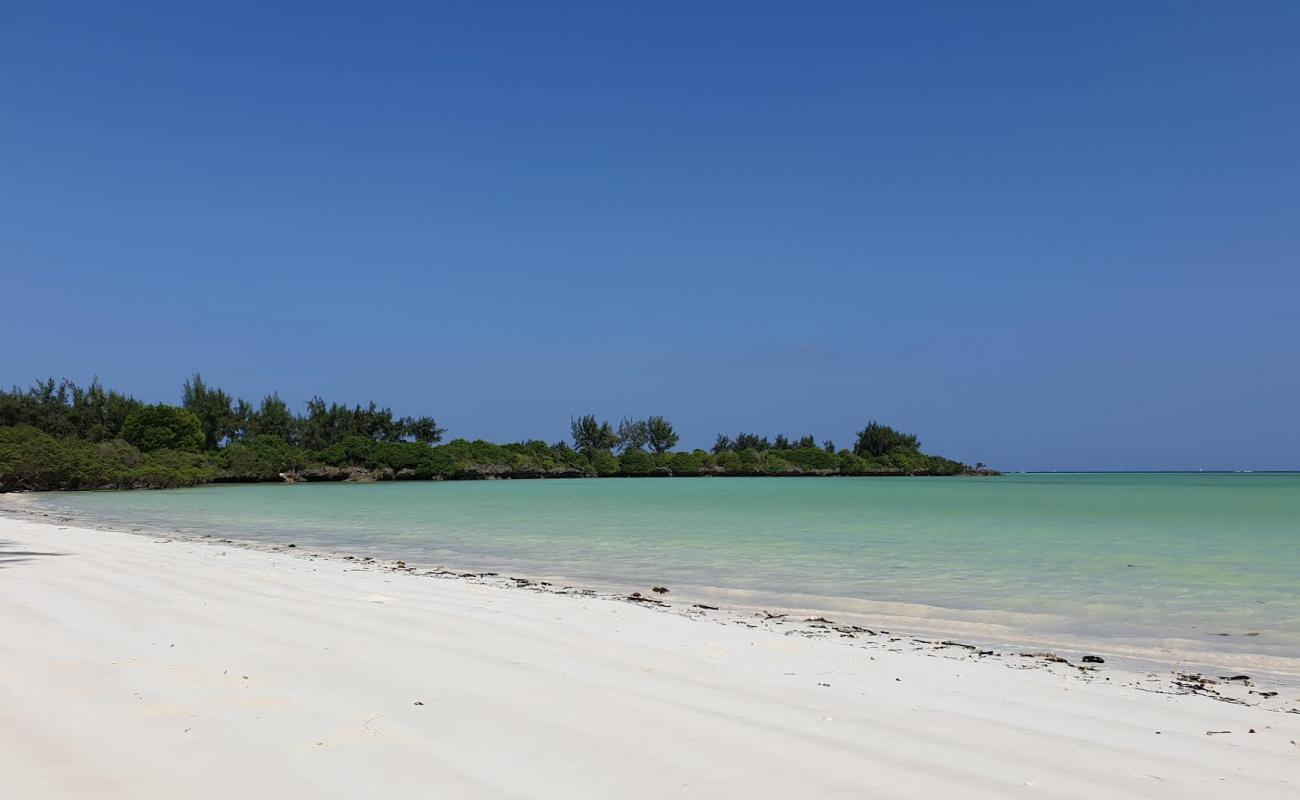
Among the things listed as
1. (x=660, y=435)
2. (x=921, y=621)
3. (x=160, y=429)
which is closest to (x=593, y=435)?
(x=660, y=435)

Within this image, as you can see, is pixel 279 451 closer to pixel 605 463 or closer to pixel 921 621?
pixel 605 463

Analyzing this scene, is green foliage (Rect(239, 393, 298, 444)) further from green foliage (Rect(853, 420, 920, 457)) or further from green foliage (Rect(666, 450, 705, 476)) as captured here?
green foliage (Rect(853, 420, 920, 457))

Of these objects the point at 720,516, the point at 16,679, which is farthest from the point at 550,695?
the point at 720,516

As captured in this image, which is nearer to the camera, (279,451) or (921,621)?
(921,621)

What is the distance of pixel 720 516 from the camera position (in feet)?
68.9

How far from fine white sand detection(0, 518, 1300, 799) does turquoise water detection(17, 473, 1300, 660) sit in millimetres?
2575

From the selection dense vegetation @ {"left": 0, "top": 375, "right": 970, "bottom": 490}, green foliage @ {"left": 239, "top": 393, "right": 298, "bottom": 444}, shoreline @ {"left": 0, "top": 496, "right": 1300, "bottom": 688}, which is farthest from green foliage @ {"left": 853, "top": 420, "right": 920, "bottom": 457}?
Answer: shoreline @ {"left": 0, "top": 496, "right": 1300, "bottom": 688}

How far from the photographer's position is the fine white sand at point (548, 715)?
256cm

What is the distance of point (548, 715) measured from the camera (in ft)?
10.6

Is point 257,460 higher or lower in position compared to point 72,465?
higher

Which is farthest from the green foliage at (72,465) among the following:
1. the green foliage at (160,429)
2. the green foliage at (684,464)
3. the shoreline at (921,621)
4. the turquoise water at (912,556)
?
the green foliage at (684,464)

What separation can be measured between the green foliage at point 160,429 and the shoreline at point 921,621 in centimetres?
5266

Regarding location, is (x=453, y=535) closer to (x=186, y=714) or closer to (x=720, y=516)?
(x=720, y=516)

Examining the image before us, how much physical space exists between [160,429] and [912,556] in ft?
185
